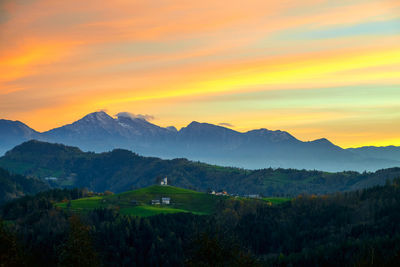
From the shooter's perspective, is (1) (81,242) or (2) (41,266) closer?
(1) (81,242)

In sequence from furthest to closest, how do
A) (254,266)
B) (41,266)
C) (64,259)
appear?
(41,266) → (254,266) → (64,259)

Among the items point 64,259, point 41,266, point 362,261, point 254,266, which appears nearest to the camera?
point 362,261

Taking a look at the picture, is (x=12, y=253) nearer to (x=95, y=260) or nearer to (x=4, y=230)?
(x=4, y=230)

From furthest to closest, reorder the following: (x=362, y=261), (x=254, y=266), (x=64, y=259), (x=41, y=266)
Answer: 1. (x=41, y=266)
2. (x=254, y=266)
3. (x=64, y=259)
4. (x=362, y=261)

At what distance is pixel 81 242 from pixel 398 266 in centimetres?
5384

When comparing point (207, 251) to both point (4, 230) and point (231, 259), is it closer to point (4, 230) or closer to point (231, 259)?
point (231, 259)

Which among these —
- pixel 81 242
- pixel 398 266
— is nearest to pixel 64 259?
pixel 81 242

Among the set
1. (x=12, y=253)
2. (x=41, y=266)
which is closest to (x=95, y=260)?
(x=12, y=253)

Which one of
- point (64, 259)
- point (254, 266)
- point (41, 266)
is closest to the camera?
point (64, 259)

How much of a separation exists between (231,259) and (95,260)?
24306 mm

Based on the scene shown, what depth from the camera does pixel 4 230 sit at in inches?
3297

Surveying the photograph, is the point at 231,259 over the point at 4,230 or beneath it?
beneath

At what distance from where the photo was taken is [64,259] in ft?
288

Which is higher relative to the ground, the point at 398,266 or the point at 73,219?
the point at 73,219
